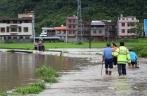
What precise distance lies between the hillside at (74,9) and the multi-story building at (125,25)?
33.6ft

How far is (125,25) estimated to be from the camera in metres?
120

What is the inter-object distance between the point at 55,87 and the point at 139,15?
410ft

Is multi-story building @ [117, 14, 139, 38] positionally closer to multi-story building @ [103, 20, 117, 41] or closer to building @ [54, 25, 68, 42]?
multi-story building @ [103, 20, 117, 41]

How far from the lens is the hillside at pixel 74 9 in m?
135

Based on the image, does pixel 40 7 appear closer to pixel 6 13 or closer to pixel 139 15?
pixel 6 13

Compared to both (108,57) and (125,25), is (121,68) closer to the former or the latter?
(108,57)

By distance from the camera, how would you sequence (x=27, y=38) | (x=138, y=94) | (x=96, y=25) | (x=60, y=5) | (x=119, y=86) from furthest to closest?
1. (x=60, y=5)
2. (x=96, y=25)
3. (x=27, y=38)
4. (x=119, y=86)
5. (x=138, y=94)

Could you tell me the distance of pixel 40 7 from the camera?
147m

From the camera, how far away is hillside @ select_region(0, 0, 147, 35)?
13488 cm

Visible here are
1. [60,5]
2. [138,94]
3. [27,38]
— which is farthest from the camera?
[60,5]

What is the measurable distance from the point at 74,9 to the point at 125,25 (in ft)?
86.5

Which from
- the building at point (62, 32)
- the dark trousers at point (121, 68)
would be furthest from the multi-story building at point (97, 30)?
the dark trousers at point (121, 68)

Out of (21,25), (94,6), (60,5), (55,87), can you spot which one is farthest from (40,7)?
(55,87)

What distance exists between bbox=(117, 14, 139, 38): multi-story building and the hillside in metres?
10.2
